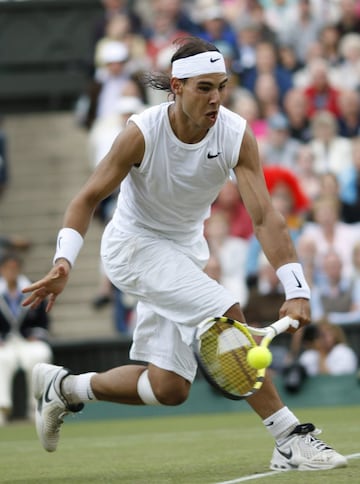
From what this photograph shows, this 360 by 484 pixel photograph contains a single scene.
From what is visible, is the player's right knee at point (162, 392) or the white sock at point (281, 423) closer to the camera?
the white sock at point (281, 423)

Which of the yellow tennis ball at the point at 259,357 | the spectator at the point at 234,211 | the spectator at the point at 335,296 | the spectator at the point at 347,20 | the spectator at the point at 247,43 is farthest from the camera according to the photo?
the spectator at the point at 347,20

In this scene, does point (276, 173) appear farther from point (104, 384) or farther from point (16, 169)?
point (104, 384)

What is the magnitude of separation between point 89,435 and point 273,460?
3916 mm

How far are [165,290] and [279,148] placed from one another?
7.58 m

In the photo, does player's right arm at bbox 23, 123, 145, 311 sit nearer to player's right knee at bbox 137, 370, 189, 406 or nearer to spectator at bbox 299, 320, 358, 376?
player's right knee at bbox 137, 370, 189, 406

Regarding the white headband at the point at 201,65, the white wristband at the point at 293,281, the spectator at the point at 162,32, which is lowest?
the spectator at the point at 162,32

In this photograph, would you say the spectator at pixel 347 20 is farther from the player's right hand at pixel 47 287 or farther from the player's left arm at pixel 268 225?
the player's right hand at pixel 47 287

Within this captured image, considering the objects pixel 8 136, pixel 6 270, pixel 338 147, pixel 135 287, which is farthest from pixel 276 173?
pixel 135 287

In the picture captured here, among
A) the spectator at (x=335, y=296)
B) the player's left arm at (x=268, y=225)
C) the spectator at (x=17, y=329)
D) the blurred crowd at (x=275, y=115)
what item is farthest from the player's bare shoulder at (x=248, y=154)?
the spectator at (x=17, y=329)

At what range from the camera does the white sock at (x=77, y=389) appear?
Result: 7.35m

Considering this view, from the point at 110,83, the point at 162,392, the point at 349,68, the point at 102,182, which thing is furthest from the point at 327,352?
the point at 102,182

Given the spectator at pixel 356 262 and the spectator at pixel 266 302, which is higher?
the spectator at pixel 356 262

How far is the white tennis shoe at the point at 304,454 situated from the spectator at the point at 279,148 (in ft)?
24.8

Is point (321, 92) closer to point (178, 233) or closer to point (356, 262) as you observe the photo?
point (356, 262)
